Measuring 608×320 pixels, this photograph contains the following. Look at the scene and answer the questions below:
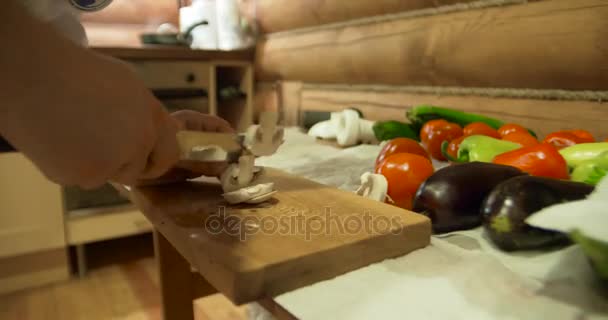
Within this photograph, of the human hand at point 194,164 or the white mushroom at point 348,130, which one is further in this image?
the white mushroom at point 348,130

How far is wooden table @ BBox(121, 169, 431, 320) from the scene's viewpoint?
32cm

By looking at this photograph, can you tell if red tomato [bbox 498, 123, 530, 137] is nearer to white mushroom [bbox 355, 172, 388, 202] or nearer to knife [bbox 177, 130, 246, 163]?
white mushroom [bbox 355, 172, 388, 202]

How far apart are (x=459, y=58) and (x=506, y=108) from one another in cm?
15

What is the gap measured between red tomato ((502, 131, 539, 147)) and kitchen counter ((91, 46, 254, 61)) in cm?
121

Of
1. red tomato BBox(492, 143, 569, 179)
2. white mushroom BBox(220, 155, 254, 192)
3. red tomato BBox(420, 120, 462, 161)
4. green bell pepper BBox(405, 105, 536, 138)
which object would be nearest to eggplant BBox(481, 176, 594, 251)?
red tomato BBox(492, 143, 569, 179)

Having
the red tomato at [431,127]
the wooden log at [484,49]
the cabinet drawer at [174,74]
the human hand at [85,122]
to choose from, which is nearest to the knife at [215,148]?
the human hand at [85,122]

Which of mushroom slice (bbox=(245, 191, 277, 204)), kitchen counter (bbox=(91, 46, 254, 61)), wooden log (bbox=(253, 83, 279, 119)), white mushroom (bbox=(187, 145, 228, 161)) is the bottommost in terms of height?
wooden log (bbox=(253, 83, 279, 119))

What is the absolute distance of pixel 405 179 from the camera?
53cm

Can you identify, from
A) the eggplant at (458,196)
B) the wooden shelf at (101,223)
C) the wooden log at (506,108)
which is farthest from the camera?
the wooden shelf at (101,223)

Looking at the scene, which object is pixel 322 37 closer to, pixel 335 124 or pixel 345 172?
pixel 335 124

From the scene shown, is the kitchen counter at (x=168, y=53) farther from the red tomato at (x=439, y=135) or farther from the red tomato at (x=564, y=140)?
the red tomato at (x=564, y=140)

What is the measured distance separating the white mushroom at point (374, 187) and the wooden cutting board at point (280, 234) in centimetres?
4

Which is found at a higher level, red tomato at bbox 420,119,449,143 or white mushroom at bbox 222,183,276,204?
red tomato at bbox 420,119,449,143

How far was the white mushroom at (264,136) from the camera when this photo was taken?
571 millimetres
